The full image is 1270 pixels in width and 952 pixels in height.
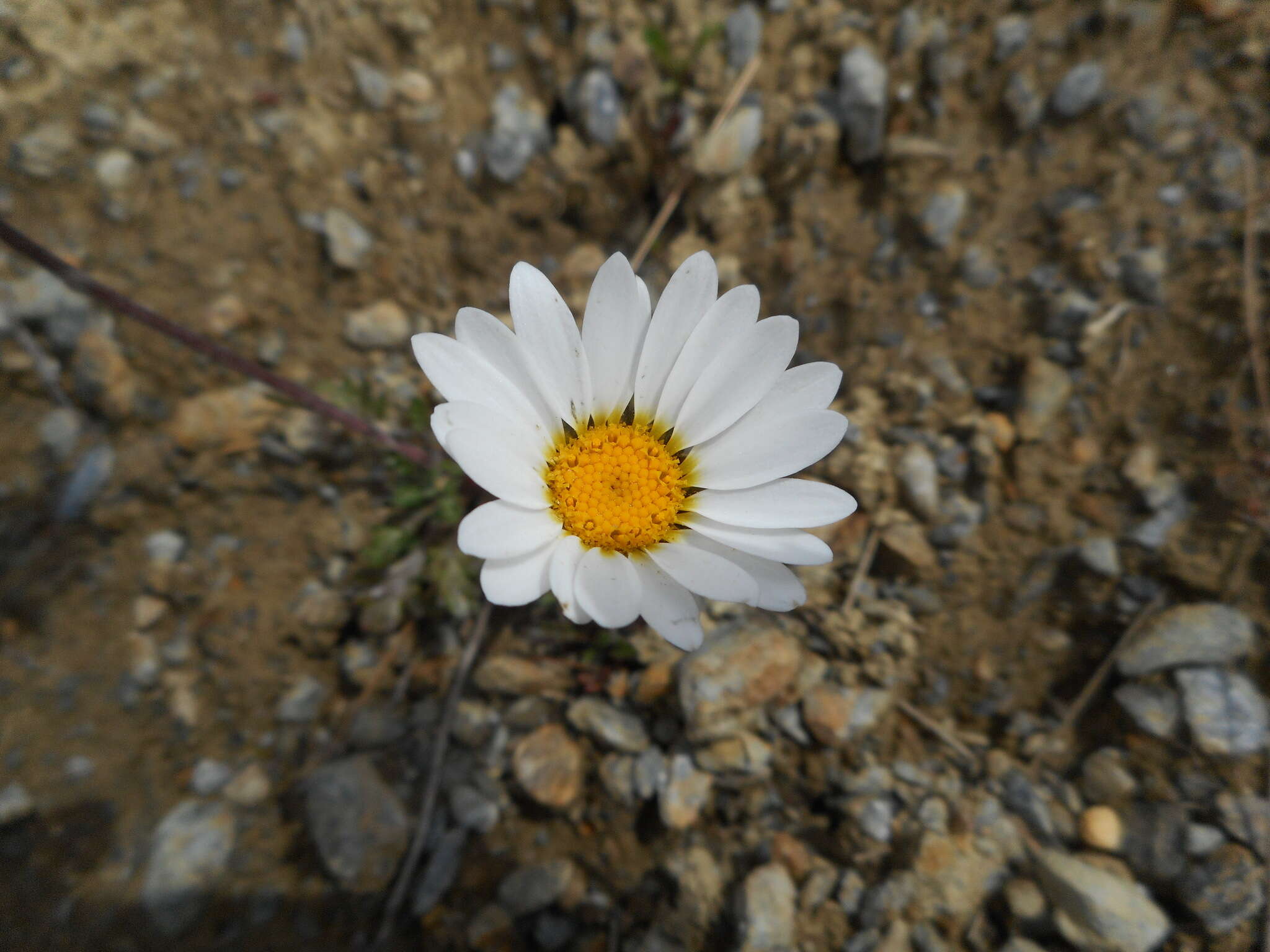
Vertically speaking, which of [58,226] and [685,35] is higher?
[685,35]

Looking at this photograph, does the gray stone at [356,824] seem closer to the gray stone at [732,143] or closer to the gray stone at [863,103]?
the gray stone at [732,143]

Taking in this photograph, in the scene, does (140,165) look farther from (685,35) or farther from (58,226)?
(685,35)

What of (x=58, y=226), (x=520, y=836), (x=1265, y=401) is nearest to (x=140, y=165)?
(x=58, y=226)

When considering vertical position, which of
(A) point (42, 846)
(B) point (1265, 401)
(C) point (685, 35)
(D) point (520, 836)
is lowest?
(A) point (42, 846)

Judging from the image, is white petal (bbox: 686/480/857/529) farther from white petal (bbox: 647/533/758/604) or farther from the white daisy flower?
white petal (bbox: 647/533/758/604)

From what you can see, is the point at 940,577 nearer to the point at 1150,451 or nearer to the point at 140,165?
the point at 1150,451

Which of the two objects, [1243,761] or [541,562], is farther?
[1243,761]

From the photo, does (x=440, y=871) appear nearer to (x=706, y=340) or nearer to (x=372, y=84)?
(x=706, y=340)

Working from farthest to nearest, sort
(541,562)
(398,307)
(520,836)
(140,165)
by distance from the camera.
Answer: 1. (398,307)
2. (140,165)
3. (520,836)
4. (541,562)

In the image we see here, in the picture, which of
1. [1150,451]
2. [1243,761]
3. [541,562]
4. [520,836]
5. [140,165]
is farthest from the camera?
[140,165]
